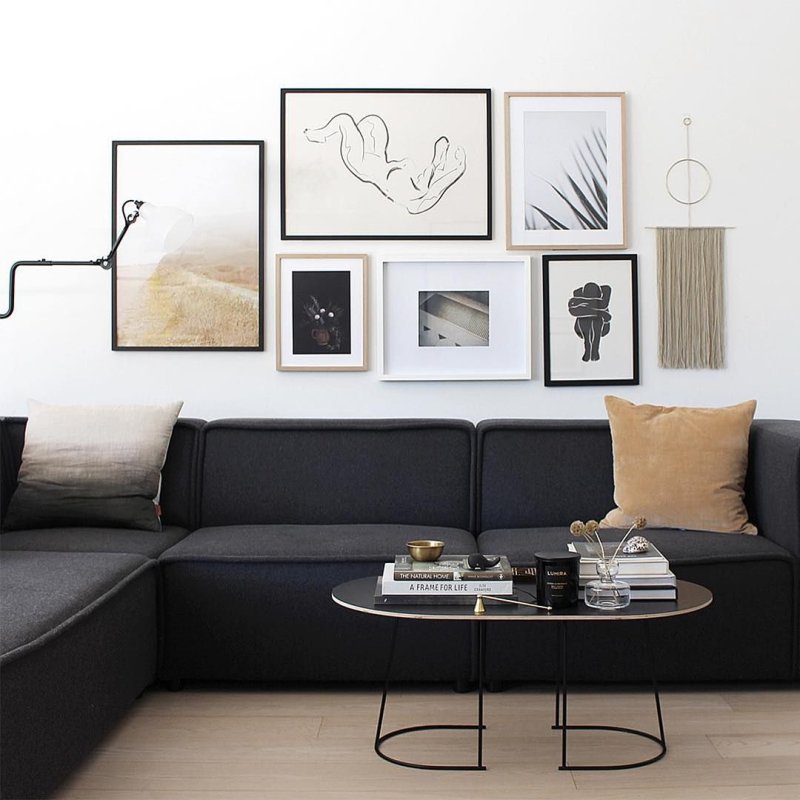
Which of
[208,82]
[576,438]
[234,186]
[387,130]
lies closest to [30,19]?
[208,82]

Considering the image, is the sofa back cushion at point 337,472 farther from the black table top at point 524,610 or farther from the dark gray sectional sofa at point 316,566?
the black table top at point 524,610

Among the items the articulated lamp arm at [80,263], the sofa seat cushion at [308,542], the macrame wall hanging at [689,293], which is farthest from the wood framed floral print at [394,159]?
the sofa seat cushion at [308,542]

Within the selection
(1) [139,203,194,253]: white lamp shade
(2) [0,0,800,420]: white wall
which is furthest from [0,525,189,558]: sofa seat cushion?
(1) [139,203,194,253]: white lamp shade

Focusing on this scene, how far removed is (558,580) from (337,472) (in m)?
1.28

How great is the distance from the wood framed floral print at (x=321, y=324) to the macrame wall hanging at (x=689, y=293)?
1092mm

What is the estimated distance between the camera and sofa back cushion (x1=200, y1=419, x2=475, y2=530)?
3256 millimetres

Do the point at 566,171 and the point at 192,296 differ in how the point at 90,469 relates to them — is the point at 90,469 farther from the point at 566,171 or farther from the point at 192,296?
the point at 566,171

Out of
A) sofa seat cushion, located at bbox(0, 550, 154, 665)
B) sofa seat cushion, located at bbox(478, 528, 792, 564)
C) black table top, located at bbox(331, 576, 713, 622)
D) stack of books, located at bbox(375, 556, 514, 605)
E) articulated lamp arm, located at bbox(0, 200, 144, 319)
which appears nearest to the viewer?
sofa seat cushion, located at bbox(0, 550, 154, 665)

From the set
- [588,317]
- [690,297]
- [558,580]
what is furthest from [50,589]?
[690,297]

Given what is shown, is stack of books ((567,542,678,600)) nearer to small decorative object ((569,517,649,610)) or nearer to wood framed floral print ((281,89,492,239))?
small decorative object ((569,517,649,610))

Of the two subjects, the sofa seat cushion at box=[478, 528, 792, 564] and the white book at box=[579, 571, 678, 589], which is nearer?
the white book at box=[579, 571, 678, 589]

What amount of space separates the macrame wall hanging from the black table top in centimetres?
151

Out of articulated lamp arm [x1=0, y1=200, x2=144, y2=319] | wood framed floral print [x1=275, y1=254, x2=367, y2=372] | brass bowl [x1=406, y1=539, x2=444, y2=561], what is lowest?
brass bowl [x1=406, y1=539, x2=444, y2=561]

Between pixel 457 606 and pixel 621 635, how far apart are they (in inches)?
30.9
